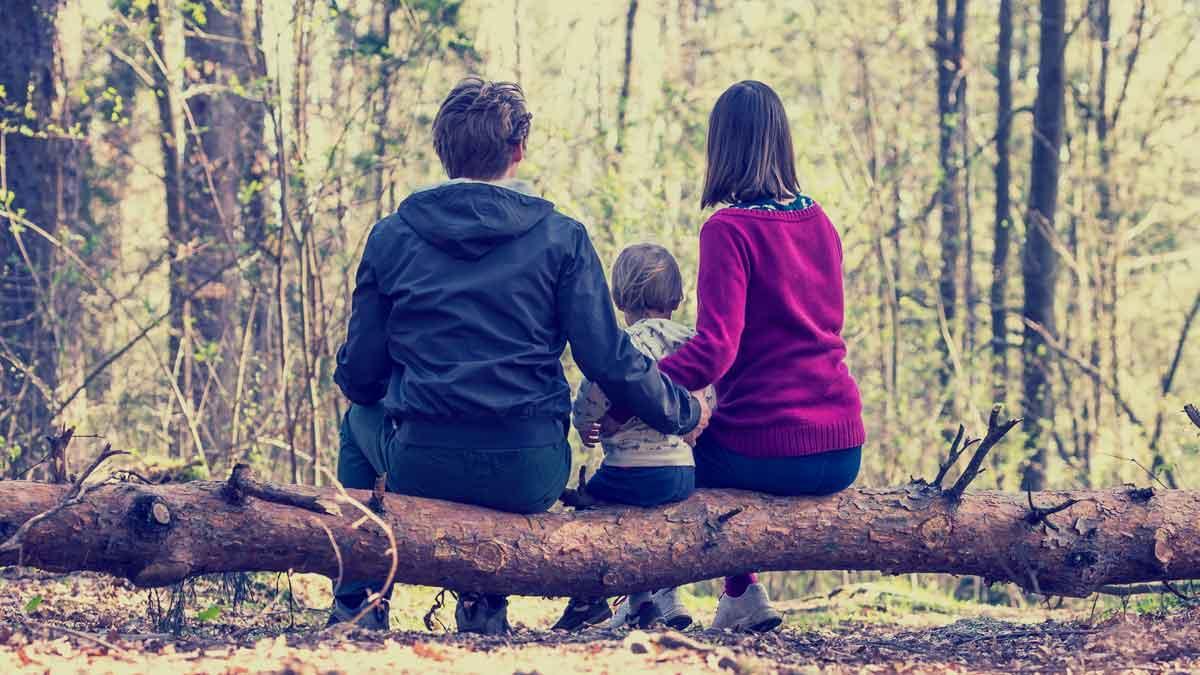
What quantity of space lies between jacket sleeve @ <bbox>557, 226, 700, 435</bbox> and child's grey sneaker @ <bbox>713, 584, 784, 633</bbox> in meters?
0.91

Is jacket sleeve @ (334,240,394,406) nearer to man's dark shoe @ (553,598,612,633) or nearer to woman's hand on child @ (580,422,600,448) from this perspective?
woman's hand on child @ (580,422,600,448)

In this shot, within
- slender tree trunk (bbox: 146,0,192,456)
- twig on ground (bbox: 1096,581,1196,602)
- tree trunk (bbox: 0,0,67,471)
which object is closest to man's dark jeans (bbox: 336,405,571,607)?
twig on ground (bbox: 1096,581,1196,602)

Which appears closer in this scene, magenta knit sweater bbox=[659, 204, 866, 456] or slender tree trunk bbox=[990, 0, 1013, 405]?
magenta knit sweater bbox=[659, 204, 866, 456]

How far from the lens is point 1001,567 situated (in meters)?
4.89

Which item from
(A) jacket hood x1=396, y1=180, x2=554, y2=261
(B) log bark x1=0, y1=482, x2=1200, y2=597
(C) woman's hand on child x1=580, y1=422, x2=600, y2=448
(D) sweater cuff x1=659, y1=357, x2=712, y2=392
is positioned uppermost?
(A) jacket hood x1=396, y1=180, x2=554, y2=261

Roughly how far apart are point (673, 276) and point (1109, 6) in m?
11.2

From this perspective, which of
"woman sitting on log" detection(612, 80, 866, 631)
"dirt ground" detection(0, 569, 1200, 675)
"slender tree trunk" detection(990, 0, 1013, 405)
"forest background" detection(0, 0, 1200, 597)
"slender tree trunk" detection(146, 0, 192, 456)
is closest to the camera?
"dirt ground" detection(0, 569, 1200, 675)

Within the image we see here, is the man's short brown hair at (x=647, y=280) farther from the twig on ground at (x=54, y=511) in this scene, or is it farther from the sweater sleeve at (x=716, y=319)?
the twig on ground at (x=54, y=511)

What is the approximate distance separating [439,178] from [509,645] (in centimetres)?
731

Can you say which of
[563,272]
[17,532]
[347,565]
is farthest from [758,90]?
[17,532]

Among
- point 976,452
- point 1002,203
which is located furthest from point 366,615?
point 1002,203

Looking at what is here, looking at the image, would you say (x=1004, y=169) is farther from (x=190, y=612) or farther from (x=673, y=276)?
(x=190, y=612)

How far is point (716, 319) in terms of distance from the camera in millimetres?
4656

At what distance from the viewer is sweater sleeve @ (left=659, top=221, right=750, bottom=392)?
15.3 feet
